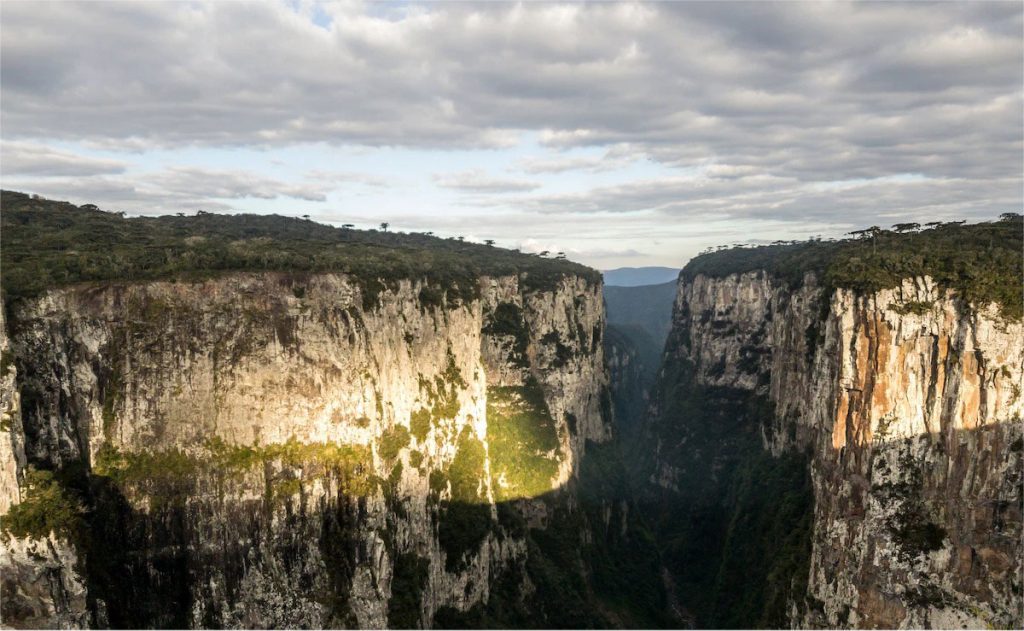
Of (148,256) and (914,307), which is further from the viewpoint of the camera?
(148,256)

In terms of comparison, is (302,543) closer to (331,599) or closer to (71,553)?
(331,599)

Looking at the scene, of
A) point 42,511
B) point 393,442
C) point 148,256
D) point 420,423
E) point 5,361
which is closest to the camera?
point 42,511

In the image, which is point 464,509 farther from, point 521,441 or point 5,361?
point 5,361

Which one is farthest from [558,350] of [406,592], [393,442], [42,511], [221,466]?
[42,511]

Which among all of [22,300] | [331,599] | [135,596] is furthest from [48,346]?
[331,599]

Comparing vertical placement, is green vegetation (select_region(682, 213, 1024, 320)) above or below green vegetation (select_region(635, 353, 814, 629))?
above

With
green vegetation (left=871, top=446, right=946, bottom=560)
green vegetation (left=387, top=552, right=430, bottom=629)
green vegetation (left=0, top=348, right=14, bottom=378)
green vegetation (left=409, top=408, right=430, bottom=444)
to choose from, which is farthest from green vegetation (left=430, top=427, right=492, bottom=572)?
green vegetation (left=871, top=446, right=946, bottom=560)

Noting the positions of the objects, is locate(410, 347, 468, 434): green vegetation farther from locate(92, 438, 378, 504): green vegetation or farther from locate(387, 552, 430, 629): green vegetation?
locate(387, 552, 430, 629): green vegetation

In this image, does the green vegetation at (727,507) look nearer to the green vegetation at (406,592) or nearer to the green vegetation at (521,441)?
the green vegetation at (521,441)
